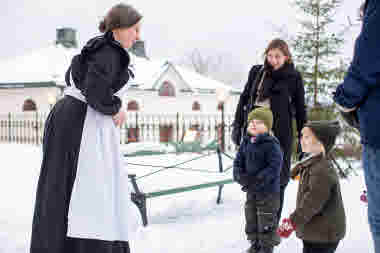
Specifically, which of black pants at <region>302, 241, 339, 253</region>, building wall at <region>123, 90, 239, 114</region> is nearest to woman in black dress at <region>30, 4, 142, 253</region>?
black pants at <region>302, 241, 339, 253</region>

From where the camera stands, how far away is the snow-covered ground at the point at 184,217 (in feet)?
12.9

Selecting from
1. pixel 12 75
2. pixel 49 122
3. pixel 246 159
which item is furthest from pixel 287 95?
pixel 12 75

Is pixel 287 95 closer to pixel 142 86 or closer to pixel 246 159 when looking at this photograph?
pixel 246 159

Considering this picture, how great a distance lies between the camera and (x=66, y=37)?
26172 mm

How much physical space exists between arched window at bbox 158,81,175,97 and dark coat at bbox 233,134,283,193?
2284 cm

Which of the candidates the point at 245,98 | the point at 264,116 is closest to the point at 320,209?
the point at 264,116

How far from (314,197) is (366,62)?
4.74 feet

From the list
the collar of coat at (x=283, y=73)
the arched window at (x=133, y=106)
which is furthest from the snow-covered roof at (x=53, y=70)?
the collar of coat at (x=283, y=73)

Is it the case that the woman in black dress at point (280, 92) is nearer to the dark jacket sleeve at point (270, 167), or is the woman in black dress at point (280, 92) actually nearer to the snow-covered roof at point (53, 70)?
the dark jacket sleeve at point (270, 167)

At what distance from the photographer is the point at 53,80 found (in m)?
20.7

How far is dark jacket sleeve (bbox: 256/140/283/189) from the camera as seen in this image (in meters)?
3.49

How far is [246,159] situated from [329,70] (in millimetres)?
6934

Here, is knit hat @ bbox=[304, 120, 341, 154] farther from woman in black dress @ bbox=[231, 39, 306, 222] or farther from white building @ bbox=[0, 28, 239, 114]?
white building @ bbox=[0, 28, 239, 114]

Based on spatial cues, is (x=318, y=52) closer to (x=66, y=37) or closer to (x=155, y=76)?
(x=155, y=76)
